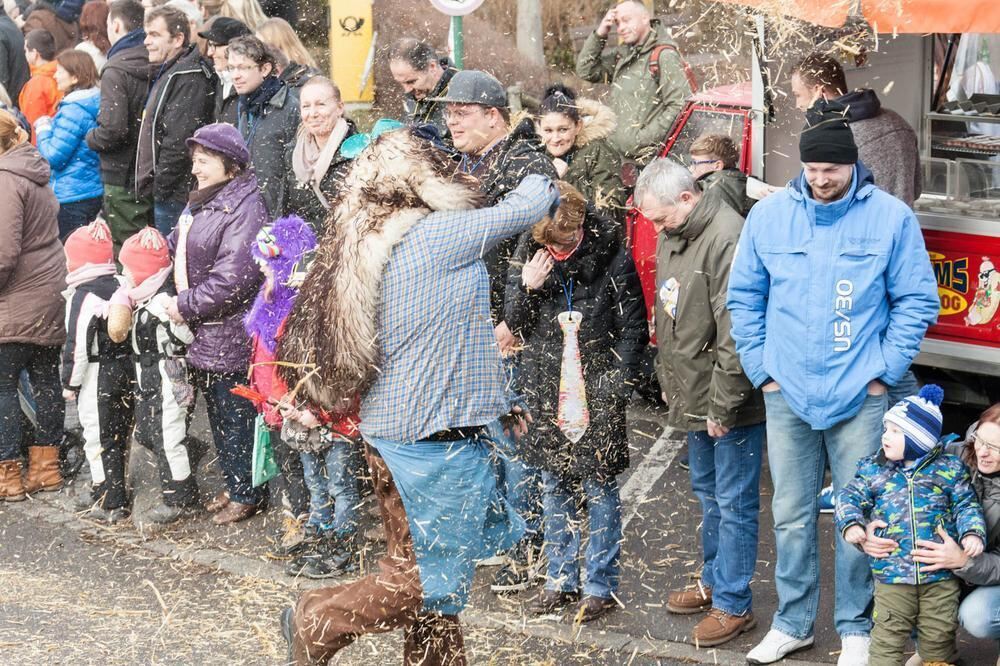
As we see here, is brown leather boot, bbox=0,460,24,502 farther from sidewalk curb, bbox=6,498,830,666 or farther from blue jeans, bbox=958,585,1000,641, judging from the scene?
blue jeans, bbox=958,585,1000,641

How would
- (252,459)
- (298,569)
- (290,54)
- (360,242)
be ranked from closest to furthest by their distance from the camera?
(360,242)
(298,569)
(252,459)
(290,54)

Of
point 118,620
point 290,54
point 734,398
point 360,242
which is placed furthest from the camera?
point 290,54

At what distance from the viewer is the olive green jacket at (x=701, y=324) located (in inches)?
234

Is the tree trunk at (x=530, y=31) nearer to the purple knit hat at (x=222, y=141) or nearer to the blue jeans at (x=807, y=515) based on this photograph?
the purple knit hat at (x=222, y=141)

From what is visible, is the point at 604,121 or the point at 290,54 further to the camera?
the point at 290,54

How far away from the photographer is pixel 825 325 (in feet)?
18.0

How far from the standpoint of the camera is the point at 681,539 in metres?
7.28

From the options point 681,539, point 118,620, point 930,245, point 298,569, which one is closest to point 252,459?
point 298,569

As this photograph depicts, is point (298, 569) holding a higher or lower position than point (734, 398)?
lower

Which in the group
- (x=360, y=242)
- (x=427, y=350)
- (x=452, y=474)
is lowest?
(x=452, y=474)

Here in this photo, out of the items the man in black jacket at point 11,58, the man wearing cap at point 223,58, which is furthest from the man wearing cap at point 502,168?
the man in black jacket at point 11,58

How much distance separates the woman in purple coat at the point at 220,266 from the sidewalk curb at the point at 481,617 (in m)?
0.45

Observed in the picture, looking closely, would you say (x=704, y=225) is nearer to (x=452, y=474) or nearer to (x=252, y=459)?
(x=452, y=474)

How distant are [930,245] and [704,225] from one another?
5.83ft
